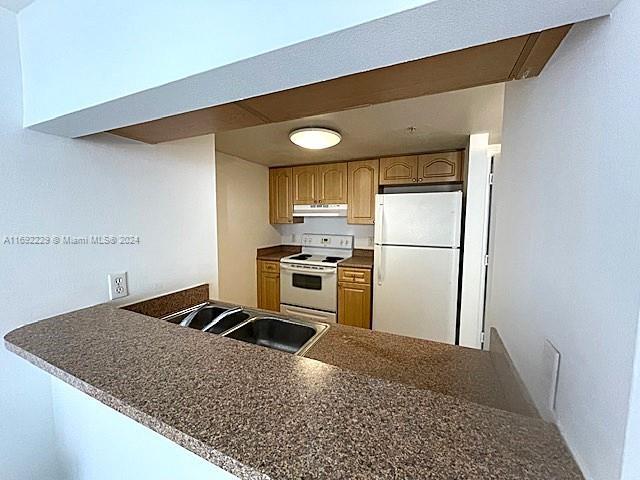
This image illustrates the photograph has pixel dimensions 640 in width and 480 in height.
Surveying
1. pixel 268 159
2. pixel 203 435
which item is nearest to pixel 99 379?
pixel 203 435

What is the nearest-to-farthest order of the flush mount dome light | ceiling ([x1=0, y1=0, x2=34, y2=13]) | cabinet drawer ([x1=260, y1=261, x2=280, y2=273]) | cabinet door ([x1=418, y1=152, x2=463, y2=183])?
ceiling ([x1=0, y1=0, x2=34, y2=13])
the flush mount dome light
cabinet door ([x1=418, y1=152, x2=463, y2=183])
cabinet drawer ([x1=260, y1=261, x2=280, y2=273])

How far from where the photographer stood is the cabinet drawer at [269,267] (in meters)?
3.62

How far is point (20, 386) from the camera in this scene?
1.12 metres

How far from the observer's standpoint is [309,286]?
11.2ft

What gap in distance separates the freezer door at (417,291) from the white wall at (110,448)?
2.35 metres

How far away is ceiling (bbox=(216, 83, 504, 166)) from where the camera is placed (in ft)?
5.75

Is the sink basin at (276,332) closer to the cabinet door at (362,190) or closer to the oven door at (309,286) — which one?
the oven door at (309,286)

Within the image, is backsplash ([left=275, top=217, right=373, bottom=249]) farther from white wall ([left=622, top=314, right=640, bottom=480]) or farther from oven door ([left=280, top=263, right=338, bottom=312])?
white wall ([left=622, top=314, right=640, bottom=480])

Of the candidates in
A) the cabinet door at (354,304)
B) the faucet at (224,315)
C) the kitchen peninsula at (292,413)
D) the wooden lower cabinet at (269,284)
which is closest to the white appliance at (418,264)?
the cabinet door at (354,304)

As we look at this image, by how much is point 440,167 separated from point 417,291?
1.27m

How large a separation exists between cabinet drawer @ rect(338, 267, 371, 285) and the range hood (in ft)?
2.24

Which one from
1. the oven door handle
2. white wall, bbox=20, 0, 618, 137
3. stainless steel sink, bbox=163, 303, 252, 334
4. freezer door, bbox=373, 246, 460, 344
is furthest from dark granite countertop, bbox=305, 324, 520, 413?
the oven door handle

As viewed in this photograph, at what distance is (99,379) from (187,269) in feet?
3.36

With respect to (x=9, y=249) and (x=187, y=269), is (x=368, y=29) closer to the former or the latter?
(x=9, y=249)
